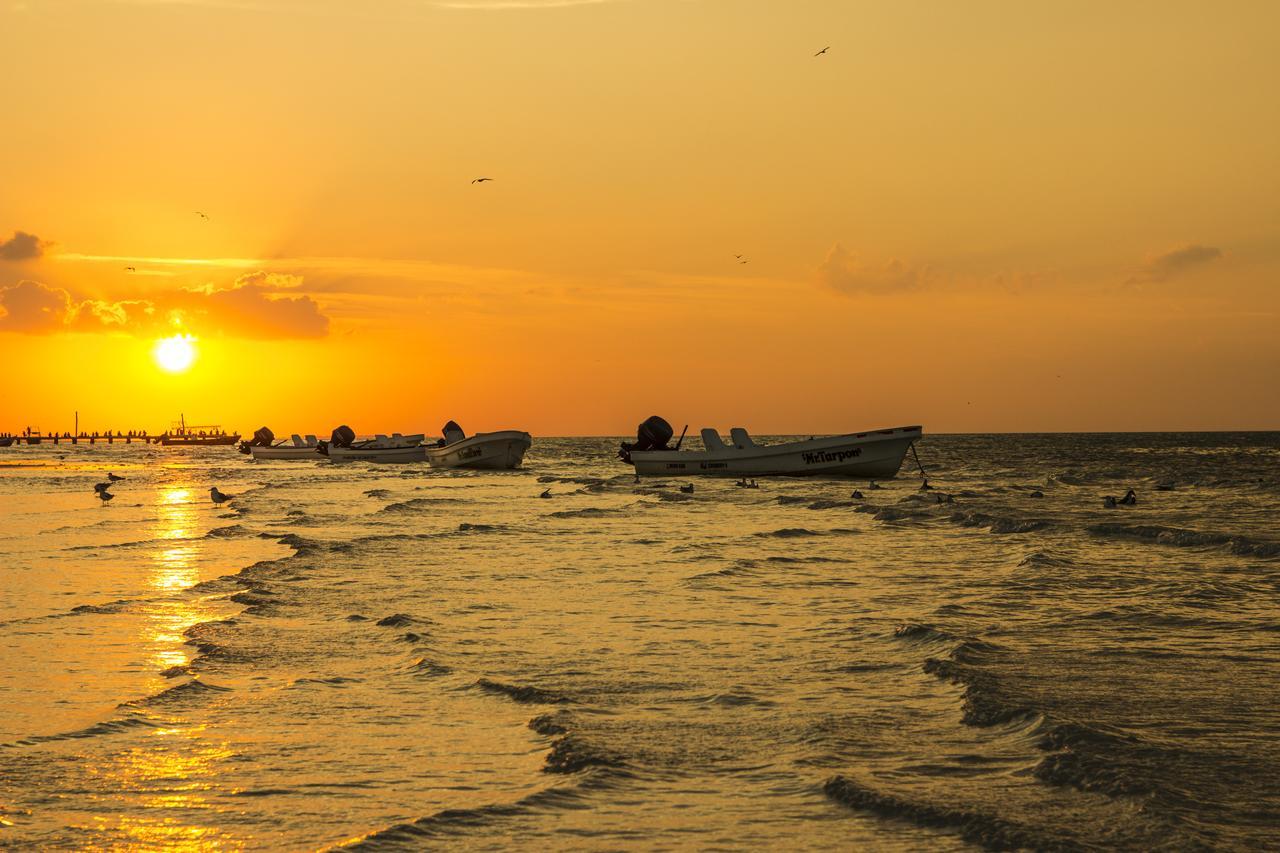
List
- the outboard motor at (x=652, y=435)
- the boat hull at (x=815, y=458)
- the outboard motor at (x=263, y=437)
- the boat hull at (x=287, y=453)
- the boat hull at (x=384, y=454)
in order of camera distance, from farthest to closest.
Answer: the outboard motor at (x=263, y=437) < the boat hull at (x=287, y=453) < the boat hull at (x=384, y=454) < the outboard motor at (x=652, y=435) < the boat hull at (x=815, y=458)

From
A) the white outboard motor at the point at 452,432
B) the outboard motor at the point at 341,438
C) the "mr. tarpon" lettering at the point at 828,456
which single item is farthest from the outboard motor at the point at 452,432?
the "mr. tarpon" lettering at the point at 828,456

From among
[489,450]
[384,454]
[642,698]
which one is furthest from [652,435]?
[642,698]

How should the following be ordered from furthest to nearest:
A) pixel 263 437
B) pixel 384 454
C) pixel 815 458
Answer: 1. pixel 263 437
2. pixel 384 454
3. pixel 815 458

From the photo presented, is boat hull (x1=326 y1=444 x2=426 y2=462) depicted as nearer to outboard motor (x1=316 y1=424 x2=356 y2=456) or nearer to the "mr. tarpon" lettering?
outboard motor (x1=316 y1=424 x2=356 y2=456)

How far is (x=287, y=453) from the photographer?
413 feet

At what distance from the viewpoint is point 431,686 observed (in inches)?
497

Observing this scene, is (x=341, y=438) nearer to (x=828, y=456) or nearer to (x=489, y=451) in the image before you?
(x=489, y=451)

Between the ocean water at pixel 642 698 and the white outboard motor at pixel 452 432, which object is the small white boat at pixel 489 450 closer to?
the white outboard motor at pixel 452 432

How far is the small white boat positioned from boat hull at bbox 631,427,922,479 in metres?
20.1

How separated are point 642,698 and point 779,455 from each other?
5112cm

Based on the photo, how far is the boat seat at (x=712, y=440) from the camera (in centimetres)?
6562

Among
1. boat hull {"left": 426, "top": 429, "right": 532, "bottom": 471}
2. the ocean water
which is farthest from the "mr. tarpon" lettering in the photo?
the ocean water

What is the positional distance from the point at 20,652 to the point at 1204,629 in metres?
14.8

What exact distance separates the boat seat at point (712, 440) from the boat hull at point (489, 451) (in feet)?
65.9
